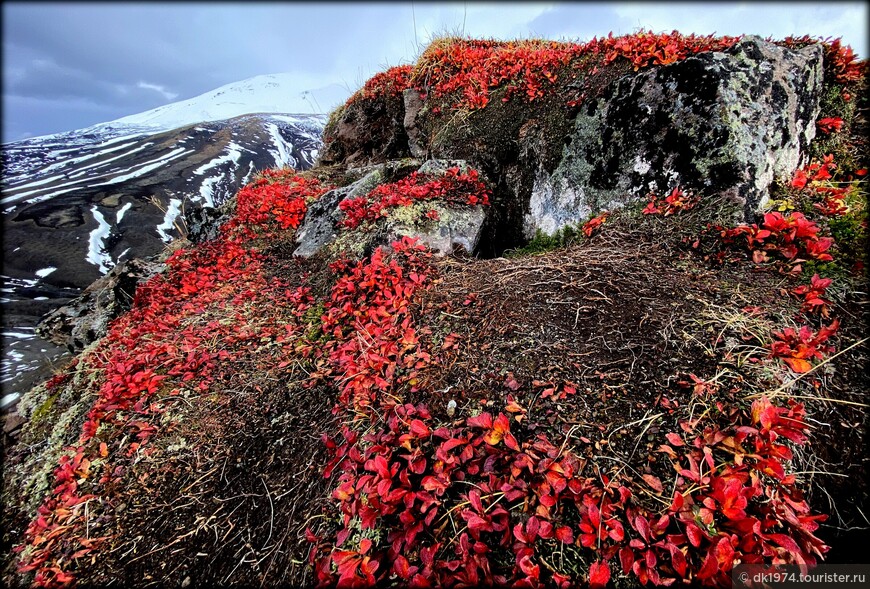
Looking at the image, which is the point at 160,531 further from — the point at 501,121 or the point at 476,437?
the point at 501,121

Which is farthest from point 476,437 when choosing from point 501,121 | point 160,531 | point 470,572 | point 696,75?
point 501,121

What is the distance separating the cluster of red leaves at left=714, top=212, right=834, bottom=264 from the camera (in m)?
3.14

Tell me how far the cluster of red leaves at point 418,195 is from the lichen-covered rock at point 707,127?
5.80 ft

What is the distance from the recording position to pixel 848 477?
7.40ft

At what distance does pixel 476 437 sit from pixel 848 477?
252cm

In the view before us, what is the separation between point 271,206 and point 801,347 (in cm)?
896

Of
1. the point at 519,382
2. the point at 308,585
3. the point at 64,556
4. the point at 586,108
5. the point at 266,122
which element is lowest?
the point at 64,556

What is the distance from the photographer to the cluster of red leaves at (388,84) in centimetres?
966

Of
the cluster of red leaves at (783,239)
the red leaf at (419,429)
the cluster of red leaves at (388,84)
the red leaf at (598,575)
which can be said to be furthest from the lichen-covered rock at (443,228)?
the cluster of red leaves at (388,84)

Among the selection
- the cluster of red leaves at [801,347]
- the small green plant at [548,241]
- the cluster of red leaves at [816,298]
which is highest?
the small green plant at [548,241]

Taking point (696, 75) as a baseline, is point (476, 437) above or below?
below

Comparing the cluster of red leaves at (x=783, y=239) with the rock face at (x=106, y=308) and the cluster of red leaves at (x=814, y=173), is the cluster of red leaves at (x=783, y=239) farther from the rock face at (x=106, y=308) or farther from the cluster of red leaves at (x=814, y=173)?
the rock face at (x=106, y=308)

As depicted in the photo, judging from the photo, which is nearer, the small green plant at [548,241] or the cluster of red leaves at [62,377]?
the small green plant at [548,241]

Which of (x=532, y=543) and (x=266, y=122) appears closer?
(x=532, y=543)
